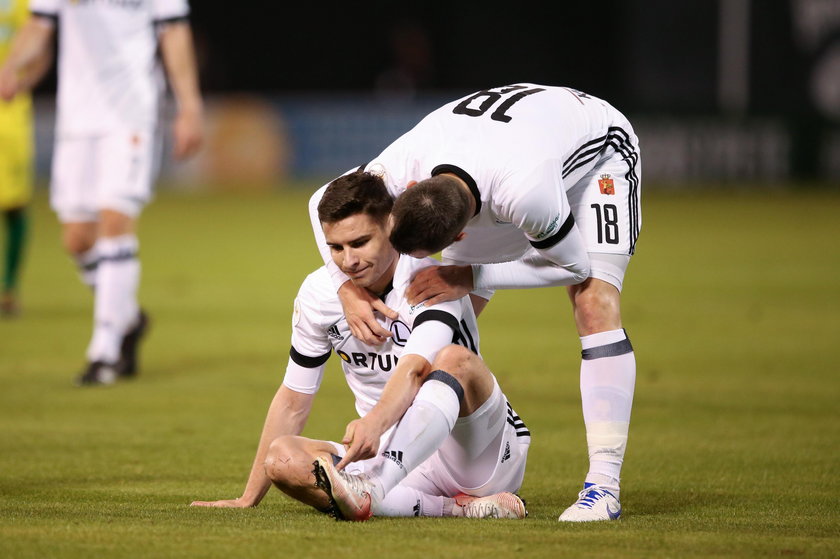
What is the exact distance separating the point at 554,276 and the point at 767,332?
5.15 metres

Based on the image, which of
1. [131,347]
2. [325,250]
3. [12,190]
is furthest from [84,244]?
[325,250]

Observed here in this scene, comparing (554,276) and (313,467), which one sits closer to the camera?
(313,467)

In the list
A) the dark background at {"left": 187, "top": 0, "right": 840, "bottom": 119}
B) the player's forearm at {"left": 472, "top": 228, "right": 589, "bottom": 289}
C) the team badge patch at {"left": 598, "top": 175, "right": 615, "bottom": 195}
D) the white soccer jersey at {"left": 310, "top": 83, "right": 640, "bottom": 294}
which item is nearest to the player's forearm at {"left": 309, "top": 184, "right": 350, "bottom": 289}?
the white soccer jersey at {"left": 310, "top": 83, "right": 640, "bottom": 294}

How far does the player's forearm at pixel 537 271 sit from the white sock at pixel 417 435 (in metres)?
0.55

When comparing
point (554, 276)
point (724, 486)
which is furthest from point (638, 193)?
point (724, 486)

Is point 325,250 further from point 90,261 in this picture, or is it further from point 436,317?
point 90,261

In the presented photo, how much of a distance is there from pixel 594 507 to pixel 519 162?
46.6 inches

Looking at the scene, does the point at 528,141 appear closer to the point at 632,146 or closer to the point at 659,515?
the point at 632,146

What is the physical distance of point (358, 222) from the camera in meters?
4.42

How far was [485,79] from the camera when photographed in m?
25.0

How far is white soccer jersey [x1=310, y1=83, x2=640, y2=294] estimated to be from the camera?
14.5 ft

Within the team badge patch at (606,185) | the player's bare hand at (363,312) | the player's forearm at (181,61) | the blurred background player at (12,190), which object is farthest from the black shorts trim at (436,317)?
the blurred background player at (12,190)

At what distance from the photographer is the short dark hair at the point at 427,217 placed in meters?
4.10

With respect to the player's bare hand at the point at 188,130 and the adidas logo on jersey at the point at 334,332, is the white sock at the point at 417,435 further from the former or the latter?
the player's bare hand at the point at 188,130
